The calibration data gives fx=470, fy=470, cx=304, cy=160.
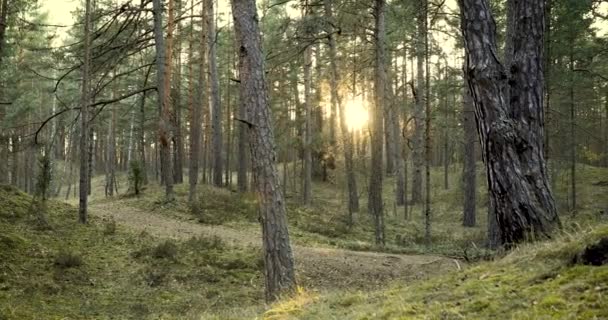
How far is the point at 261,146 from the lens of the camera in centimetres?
715

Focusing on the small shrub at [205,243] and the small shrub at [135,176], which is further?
the small shrub at [135,176]

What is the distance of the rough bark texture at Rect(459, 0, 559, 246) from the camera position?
530 cm

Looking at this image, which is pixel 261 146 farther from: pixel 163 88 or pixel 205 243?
pixel 163 88

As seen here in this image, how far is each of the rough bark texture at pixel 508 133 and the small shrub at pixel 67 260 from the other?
29.6 ft

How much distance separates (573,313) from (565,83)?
22137mm

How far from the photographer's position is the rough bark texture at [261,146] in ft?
23.3

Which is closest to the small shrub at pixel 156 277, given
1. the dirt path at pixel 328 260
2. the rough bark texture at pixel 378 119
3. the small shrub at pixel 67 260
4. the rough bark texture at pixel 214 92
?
the small shrub at pixel 67 260

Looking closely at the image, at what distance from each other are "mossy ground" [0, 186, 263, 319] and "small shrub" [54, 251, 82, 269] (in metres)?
0.02

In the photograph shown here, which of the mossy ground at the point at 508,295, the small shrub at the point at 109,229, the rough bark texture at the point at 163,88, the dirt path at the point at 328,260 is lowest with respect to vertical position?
the dirt path at the point at 328,260

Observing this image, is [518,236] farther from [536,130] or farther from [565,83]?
[565,83]

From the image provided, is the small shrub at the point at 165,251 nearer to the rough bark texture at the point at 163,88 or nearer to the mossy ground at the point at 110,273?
the mossy ground at the point at 110,273

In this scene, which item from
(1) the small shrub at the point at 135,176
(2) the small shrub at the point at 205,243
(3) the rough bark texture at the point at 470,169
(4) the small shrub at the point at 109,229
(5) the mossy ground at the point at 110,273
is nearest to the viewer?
(5) the mossy ground at the point at 110,273

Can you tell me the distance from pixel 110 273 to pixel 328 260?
541cm

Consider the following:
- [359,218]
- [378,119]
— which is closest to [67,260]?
[378,119]
